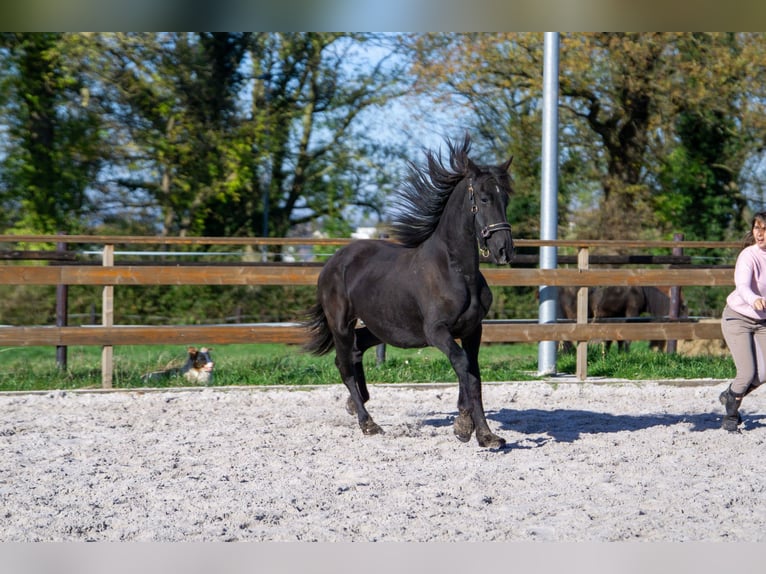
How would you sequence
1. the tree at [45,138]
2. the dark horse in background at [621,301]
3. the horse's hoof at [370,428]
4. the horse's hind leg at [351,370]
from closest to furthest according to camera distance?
the horse's hoof at [370,428], the horse's hind leg at [351,370], the dark horse in background at [621,301], the tree at [45,138]

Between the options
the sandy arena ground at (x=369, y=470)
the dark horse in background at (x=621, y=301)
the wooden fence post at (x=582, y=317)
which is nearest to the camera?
the sandy arena ground at (x=369, y=470)

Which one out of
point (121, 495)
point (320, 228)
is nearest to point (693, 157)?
point (320, 228)

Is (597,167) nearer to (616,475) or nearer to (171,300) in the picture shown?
(171,300)

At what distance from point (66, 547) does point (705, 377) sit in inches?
291

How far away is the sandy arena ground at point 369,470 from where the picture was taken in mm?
3977

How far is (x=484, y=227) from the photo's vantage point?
5.65 m

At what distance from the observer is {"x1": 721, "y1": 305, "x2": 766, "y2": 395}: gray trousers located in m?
6.10

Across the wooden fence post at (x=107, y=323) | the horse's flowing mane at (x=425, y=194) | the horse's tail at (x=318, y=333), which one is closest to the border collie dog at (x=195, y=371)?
the wooden fence post at (x=107, y=323)

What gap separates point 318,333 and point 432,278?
5.64 feet

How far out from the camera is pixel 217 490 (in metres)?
4.68

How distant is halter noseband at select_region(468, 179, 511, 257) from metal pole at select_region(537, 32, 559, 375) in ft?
13.6

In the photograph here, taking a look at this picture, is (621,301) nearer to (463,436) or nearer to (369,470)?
(463,436)

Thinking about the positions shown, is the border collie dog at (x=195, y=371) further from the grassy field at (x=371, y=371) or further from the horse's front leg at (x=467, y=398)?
the horse's front leg at (x=467, y=398)

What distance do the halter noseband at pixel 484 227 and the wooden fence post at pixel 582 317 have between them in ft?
12.7
